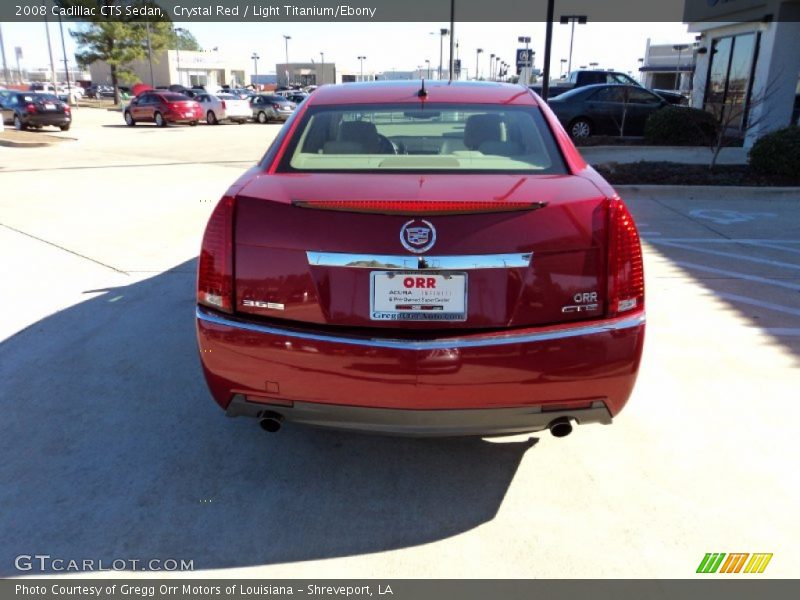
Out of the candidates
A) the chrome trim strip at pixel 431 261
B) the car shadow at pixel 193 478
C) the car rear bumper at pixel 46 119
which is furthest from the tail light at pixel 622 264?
the car rear bumper at pixel 46 119

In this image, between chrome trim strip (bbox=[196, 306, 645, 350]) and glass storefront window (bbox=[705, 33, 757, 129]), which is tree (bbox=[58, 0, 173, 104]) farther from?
chrome trim strip (bbox=[196, 306, 645, 350])

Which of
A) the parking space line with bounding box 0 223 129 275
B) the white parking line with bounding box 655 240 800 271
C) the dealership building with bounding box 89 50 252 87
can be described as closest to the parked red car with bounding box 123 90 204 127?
the parking space line with bounding box 0 223 129 275

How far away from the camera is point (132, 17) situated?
50.7 metres

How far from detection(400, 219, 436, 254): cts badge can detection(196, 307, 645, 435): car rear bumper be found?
357 mm

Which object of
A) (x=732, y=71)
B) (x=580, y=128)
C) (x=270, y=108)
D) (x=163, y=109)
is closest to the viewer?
(x=580, y=128)

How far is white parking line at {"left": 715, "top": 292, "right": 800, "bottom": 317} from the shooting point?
5434 millimetres

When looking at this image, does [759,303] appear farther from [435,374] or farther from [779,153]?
[779,153]

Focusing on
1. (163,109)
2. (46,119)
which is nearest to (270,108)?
(163,109)

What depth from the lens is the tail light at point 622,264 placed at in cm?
268

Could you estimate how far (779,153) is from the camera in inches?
441

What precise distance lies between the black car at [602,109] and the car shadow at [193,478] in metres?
15.1

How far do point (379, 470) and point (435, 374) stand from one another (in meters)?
0.96

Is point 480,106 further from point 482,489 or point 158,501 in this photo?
point 158,501

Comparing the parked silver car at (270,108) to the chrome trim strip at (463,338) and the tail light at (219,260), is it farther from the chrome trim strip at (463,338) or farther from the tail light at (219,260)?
the chrome trim strip at (463,338)
